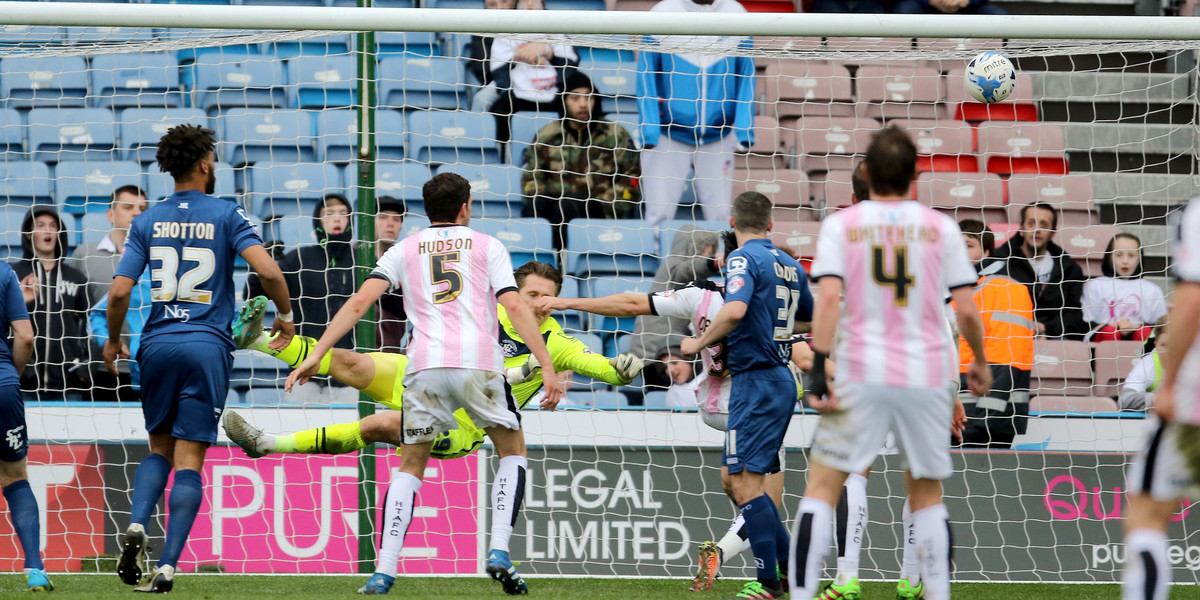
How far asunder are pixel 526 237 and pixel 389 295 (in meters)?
1.08

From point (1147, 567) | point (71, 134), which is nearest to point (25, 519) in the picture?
point (71, 134)

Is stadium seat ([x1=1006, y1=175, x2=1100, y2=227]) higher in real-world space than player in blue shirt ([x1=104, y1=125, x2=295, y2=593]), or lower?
higher

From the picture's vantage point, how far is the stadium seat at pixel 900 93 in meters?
9.23

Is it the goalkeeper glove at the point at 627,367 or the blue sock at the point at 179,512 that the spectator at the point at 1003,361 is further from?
the blue sock at the point at 179,512

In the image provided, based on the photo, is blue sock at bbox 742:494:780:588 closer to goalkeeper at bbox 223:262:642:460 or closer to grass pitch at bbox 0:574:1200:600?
grass pitch at bbox 0:574:1200:600

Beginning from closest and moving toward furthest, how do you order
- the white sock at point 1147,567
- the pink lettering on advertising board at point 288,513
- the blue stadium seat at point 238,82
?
the white sock at point 1147,567 < the pink lettering on advertising board at point 288,513 < the blue stadium seat at point 238,82

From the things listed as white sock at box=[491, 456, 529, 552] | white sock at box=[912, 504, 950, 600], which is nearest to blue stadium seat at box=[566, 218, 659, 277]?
white sock at box=[491, 456, 529, 552]

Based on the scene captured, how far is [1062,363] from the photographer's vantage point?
8.60m

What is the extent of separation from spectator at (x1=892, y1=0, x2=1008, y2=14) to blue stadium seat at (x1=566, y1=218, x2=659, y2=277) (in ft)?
10.9

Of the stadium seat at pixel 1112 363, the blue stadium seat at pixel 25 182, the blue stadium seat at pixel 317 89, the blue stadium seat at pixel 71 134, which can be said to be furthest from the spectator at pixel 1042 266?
the blue stadium seat at pixel 25 182

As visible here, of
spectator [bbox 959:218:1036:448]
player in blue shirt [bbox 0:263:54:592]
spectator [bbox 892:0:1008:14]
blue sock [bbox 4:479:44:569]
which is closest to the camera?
player in blue shirt [bbox 0:263:54:592]

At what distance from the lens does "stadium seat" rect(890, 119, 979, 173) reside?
9.38 m

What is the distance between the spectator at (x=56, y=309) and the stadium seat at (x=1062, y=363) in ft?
22.1

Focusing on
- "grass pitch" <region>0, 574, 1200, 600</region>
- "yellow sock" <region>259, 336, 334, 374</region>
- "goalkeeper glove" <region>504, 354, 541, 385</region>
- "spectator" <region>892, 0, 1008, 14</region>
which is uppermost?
"spectator" <region>892, 0, 1008, 14</region>
